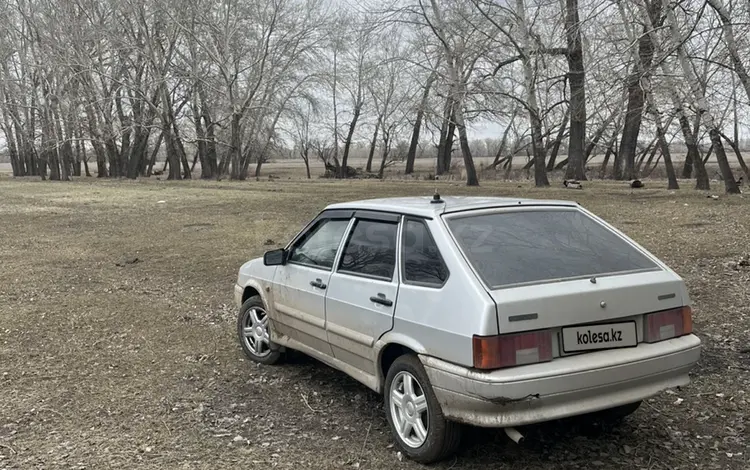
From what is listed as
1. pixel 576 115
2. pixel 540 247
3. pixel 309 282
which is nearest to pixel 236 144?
pixel 576 115

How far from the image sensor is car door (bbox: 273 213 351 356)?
15.7 ft

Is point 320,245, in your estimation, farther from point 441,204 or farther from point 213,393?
point 213,393

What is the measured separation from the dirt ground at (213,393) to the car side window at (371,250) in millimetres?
1024

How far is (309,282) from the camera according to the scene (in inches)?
193

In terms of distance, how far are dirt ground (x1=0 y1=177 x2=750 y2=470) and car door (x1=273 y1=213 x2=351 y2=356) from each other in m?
0.49

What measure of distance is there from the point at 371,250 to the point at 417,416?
3.74ft

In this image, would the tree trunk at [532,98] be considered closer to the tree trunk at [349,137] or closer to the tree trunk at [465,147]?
the tree trunk at [465,147]

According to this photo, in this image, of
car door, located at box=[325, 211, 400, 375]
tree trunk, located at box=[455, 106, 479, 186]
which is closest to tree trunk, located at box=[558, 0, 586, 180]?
tree trunk, located at box=[455, 106, 479, 186]

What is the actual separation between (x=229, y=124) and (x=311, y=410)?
36.2m

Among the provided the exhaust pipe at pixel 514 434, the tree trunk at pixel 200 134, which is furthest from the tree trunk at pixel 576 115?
the tree trunk at pixel 200 134

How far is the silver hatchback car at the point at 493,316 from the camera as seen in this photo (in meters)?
3.40

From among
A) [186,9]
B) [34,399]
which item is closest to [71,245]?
[34,399]

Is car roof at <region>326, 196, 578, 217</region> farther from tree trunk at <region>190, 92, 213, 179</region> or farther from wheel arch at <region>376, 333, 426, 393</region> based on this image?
tree trunk at <region>190, 92, 213, 179</region>

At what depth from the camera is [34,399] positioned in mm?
5082
